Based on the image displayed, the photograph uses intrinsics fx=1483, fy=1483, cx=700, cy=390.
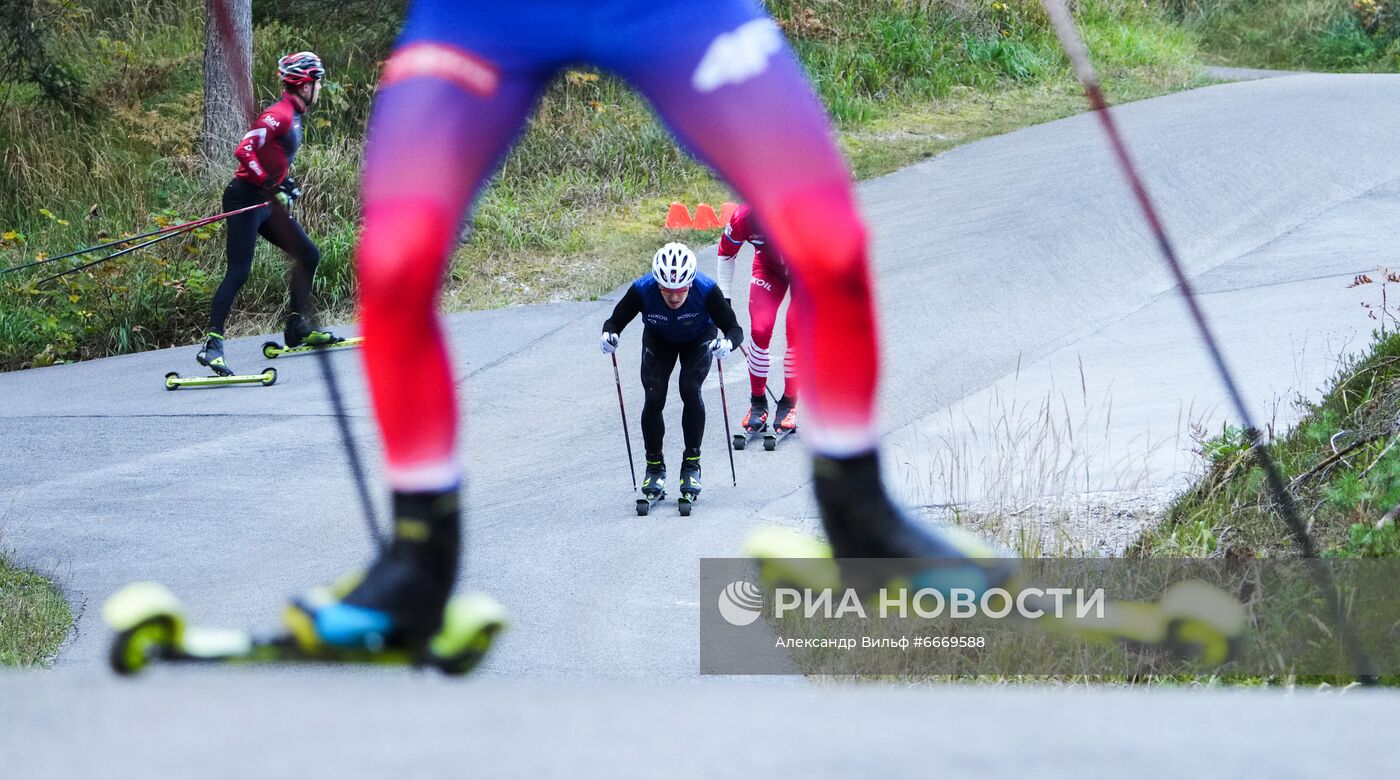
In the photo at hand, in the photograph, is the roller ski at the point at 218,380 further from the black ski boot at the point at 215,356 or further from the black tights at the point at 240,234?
the black tights at the point at 240,234

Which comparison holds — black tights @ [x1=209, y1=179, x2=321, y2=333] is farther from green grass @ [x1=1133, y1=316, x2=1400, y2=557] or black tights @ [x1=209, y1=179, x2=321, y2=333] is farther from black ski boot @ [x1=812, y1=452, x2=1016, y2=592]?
black ski boot @ [x1=812, y1=452, x2=1016, y2=592]

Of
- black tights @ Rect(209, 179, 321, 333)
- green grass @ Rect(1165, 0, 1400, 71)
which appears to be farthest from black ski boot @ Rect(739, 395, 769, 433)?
green grass @ Rect(1165, 0, 1400, 71)

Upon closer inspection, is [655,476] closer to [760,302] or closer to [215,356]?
[760,302]

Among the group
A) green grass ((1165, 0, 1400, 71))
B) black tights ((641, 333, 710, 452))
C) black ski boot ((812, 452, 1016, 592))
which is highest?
green grass ((1165, 0, 1400, 71))

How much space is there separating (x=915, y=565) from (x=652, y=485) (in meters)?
6.58

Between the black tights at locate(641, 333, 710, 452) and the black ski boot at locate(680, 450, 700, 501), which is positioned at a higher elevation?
the black tights at locate(641, 333, 710, 452)

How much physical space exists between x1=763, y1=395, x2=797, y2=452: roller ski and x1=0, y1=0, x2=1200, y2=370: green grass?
128 inches

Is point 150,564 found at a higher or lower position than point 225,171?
lower

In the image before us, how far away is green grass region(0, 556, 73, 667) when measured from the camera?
674 cm

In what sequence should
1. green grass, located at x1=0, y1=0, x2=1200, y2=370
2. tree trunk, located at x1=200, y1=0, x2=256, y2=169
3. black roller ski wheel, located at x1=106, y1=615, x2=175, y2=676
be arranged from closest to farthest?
black roller ski wheel, located at x1=106, y1=615, x2=175, y2=676, green grass, located at x1=0, y1=0, x2=1200, y2=370, tree trunk, located at x1=200, y1=0, x2=256, y2=169

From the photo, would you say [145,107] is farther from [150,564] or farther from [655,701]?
[655,701]

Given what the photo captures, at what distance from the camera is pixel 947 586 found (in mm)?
1854

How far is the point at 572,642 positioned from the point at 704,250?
6.61 m

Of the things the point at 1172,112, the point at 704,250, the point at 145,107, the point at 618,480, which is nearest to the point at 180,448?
the point at 618,480
